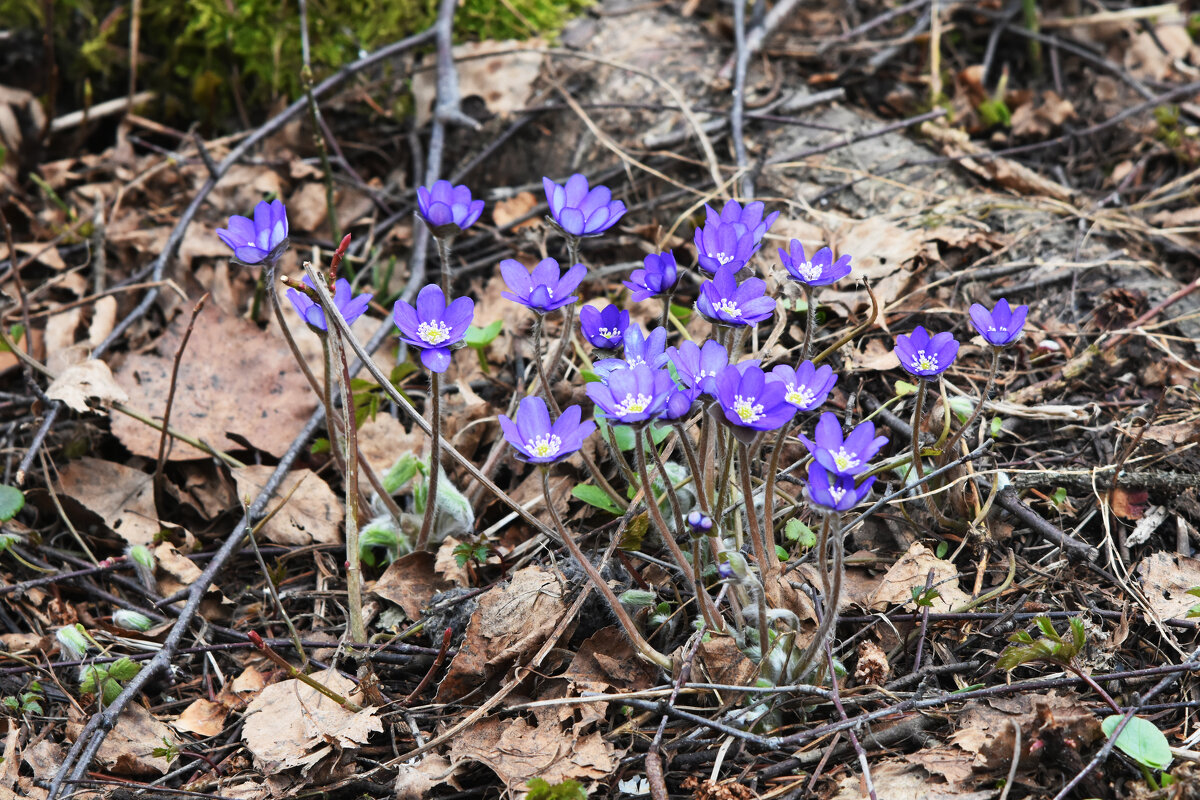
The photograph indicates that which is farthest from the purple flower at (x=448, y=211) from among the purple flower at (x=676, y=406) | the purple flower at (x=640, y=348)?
the purple flower at (x=676, y=406)

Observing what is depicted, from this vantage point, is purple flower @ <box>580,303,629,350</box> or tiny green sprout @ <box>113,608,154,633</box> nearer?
purple flower @ <box>580,303,629,350</box>

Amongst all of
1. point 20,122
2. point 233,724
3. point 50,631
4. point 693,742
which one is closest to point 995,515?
point 693,742

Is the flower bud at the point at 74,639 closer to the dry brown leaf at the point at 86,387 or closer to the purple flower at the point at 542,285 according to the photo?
the dry brown leaf at the point at 86,387

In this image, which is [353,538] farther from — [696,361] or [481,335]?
[696,361]

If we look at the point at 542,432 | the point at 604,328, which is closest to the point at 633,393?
the point at 542,432

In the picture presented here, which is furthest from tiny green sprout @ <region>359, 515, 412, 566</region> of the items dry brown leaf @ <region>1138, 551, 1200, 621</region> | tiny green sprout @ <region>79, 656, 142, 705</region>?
dry brown leaf @ <region>1138, 551, 1200, 621</region>

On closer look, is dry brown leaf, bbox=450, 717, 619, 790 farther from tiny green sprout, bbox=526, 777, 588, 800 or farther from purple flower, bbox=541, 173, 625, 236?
purple flower, bbox=541, 173, 625, 236
